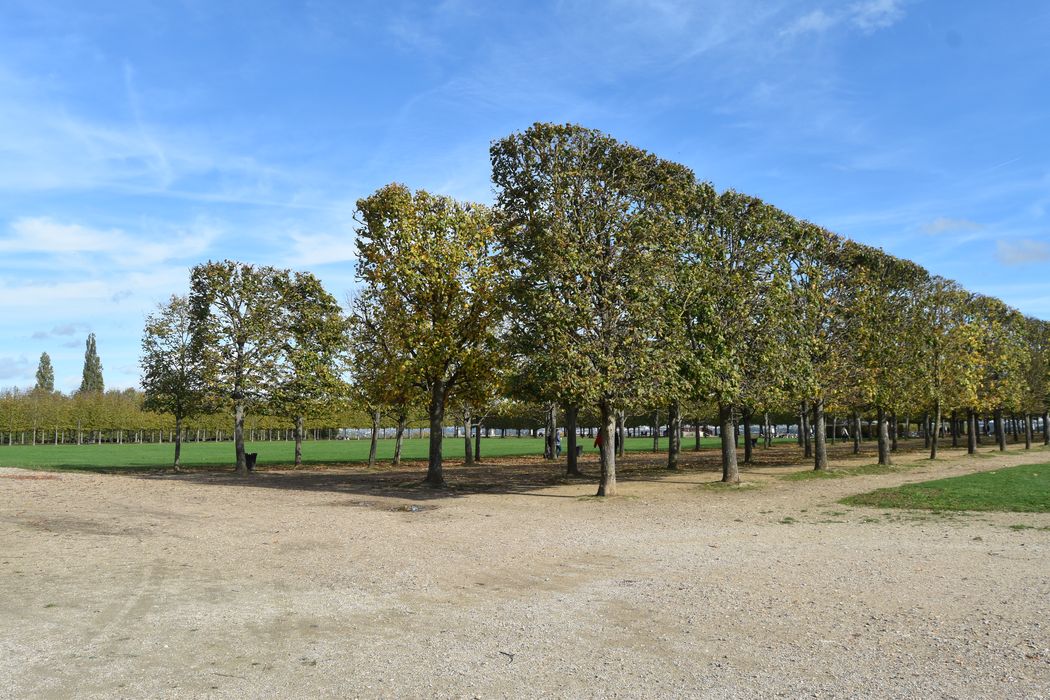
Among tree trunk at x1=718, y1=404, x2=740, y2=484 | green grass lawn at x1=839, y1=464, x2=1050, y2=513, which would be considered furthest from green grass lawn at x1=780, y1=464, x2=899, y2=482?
green grass lawn at x1=839, y1=464, x2=1050, y2=513

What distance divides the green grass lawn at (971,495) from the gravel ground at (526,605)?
60.6 inches

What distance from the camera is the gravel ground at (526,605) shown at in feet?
19.5

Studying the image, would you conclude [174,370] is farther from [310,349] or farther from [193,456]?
[193,456]

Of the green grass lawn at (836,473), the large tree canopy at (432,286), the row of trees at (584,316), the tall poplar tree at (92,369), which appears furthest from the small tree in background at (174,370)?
the tall poplar tree at (92,369)

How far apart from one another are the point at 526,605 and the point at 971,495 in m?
16.3

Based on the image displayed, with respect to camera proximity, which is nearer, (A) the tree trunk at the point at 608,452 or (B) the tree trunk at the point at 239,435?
(A) the tree trunk at the point at 608,452

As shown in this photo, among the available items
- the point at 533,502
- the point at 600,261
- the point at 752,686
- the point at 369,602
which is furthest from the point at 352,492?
the point at 752,686

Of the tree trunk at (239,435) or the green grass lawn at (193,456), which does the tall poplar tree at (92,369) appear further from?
the tree trunk at (239,435)

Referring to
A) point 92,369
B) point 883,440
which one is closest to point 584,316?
point 883,440

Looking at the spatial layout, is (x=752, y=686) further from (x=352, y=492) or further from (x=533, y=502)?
(x=352, y=492)

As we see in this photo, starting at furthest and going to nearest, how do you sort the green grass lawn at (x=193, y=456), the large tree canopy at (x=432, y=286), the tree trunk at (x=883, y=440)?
the green grass lawn at (x=193, y=456), the tree trunk at (x=883, y=440), the large tree canopy at (x=432, y=286)

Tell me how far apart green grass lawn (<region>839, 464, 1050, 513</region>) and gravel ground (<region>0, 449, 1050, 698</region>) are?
154 centimetres

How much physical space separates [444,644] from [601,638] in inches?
61.7

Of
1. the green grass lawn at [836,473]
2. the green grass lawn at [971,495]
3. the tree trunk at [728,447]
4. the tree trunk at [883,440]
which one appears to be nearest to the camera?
the green grass lawn at [971,495]
